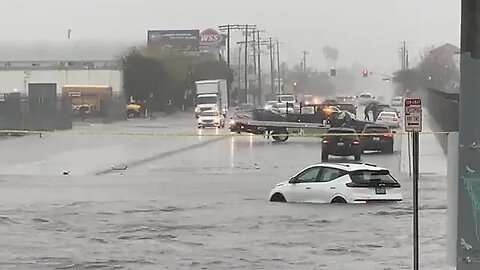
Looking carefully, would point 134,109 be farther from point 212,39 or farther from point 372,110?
point 372,110

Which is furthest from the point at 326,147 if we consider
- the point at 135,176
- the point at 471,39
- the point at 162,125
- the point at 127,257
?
the point at 471,39

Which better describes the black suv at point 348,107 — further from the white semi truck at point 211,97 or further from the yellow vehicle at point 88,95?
the yellow vehicle at point 88,95

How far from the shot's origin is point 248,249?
532 inches

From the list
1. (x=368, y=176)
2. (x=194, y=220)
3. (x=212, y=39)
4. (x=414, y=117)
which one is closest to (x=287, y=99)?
(x=212, y=39)

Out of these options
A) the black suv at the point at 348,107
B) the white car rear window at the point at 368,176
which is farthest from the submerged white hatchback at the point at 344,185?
the black suv at the point at 348,107

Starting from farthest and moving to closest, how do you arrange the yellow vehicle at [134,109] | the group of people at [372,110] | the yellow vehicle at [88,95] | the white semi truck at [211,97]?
the white semi truck at [211,97]
the yellow vehicle at [134,109]
the yellow vehicle at [88,95]
the group of people at [372,110]

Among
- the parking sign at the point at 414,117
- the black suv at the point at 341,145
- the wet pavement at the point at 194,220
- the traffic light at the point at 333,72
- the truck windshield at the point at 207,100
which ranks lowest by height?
the wet pavement at the point at 194,220

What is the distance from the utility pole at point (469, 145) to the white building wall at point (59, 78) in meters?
34.6

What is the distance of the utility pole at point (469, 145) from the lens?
4.80 metres

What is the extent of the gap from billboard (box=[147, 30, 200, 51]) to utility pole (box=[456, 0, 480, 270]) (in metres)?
38.9

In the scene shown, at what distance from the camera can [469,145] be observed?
4855mm

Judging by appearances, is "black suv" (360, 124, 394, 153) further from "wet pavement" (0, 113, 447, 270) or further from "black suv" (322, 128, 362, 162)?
"black suv" (322, 128, 362, 162)

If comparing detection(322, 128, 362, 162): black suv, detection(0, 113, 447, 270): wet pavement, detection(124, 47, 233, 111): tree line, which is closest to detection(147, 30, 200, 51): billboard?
detection(124, 47, 233, 111): tree line

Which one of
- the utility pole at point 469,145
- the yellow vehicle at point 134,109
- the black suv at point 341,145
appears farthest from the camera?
the yellow vehicle at point 134,109
